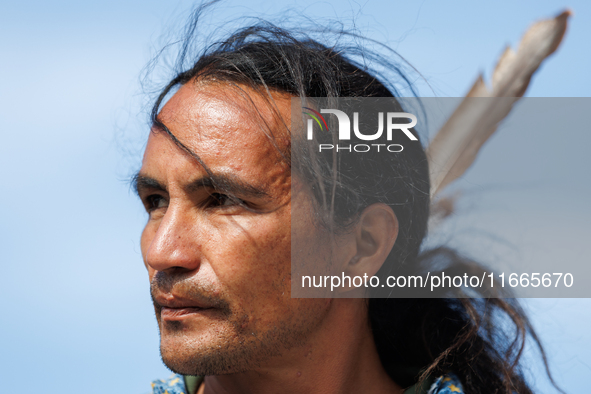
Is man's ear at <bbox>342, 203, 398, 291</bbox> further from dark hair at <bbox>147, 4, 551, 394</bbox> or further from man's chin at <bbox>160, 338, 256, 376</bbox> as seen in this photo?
man's chin at <bbox>160, 338, 256, 376</bbox>

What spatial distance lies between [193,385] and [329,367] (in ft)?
2.39

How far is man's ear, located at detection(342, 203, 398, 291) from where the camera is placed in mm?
2584

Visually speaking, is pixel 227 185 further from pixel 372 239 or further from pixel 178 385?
pixel 178 385

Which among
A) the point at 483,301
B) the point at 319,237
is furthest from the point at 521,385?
the point at 319,237

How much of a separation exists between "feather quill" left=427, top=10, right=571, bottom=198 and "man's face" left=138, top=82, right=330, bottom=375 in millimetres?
1151

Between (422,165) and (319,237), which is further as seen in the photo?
(422,165)

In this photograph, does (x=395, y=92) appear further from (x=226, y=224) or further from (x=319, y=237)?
(x=226, y=224)

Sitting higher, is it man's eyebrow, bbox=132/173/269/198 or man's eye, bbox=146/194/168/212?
man's eye, bbox=146/194/168/212

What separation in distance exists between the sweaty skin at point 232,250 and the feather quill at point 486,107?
3.39ft

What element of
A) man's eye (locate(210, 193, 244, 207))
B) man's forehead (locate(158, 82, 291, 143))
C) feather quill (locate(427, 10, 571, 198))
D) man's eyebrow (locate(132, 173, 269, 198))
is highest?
feather quill (locate(427, 10, 571, 198))

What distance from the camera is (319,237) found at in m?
2.44

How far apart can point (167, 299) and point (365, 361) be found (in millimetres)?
1004

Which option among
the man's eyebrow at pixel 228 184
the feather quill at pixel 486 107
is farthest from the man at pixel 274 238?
the feather quill at pixel 486 107

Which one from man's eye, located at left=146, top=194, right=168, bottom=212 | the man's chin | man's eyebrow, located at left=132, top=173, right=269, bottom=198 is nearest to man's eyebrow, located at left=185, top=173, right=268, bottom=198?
man's eyebrow, located at left=132, top=173, right=269, bottom=198
